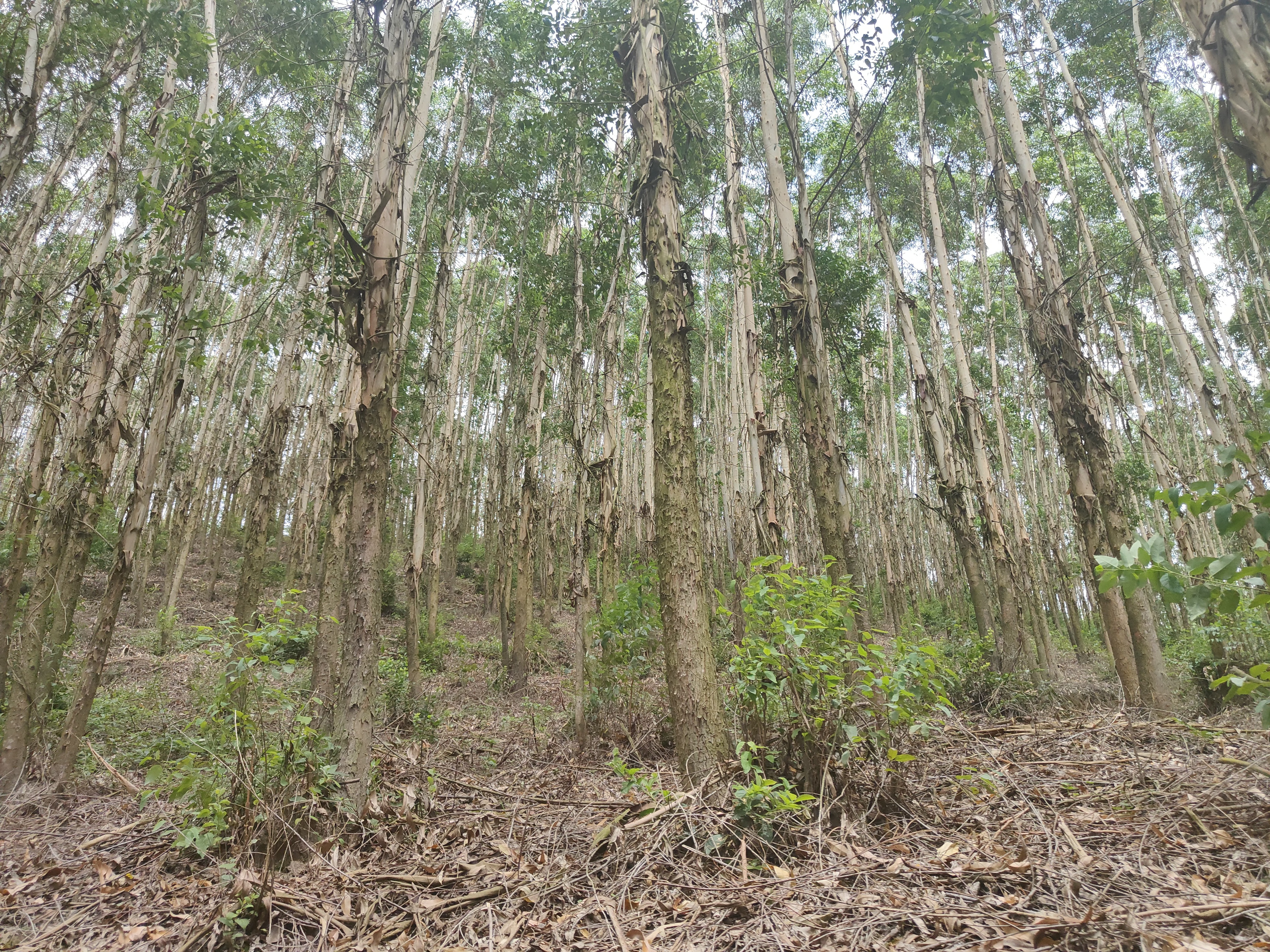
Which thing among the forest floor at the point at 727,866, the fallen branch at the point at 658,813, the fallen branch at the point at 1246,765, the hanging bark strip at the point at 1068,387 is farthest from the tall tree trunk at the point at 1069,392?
the fallen branch at the point at 658,813

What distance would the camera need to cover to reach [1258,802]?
7.29 feet

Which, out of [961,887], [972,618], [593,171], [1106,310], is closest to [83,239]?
[593,171]

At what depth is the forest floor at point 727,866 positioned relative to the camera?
6.34 ft

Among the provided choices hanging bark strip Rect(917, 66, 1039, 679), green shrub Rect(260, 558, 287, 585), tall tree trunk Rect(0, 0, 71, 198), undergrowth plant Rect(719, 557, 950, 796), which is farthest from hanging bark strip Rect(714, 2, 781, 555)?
green shrub Rect(260, 558, 287, 585)

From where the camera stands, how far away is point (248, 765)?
2.79 metres

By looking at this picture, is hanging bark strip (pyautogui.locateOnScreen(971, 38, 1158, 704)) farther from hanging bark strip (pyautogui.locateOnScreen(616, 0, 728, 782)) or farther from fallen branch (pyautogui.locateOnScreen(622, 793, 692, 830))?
fallen branch (pyautogui.locateOnScreen(622, 793, 692, 830))

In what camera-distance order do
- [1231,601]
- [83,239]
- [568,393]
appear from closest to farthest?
[1231,601], [568,393], [83,239]

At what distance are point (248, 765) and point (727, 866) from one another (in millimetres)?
2269

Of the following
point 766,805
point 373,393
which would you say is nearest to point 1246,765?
point 766,805

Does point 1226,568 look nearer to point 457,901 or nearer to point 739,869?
point 739,869

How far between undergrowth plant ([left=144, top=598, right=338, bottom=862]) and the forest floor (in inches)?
6.8

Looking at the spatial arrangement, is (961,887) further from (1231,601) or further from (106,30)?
(106,30)

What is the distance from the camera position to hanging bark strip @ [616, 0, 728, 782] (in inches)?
133

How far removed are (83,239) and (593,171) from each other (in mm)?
11533
